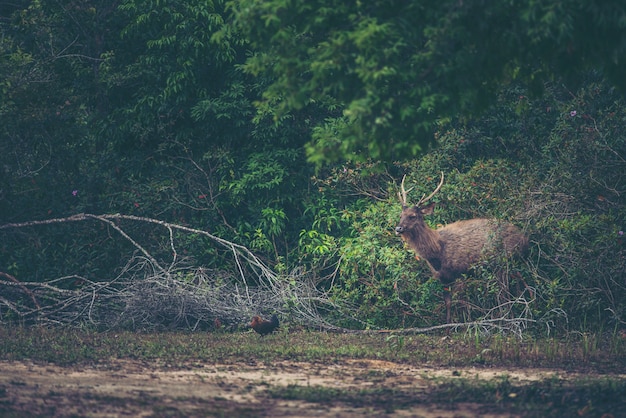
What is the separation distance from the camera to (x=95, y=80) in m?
17.1

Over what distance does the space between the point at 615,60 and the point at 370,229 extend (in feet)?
22.8

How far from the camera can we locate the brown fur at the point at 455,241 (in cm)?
1441

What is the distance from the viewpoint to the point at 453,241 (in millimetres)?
14750

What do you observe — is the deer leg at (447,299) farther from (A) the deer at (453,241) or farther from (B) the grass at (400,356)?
(B) the grass at (400,356)

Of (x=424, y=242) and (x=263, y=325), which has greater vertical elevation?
(x=424, y=242)

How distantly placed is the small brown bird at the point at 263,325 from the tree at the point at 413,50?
5208 millimetres

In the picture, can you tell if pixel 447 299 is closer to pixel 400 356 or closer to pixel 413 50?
pixel 400 356

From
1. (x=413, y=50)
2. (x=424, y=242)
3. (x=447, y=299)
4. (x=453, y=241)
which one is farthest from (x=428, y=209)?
(x=413, y=50)

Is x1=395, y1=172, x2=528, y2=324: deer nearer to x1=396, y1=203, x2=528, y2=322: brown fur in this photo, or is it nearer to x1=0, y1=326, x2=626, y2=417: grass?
x1=396, y1=203, x2=528, y2=322: brown fur

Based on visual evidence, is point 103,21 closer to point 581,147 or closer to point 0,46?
point 0,46

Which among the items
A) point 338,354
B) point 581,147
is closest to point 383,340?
point 338,354

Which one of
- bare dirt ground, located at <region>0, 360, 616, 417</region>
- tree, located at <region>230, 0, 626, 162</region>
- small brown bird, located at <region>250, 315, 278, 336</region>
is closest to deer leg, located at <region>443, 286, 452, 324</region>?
small brown bird, located at <region>250, 315, 278, 336</region>

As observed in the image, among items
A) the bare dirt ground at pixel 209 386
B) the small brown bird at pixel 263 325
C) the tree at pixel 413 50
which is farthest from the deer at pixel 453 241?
the tree at pixel 413 50

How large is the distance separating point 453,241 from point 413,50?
216 inches
